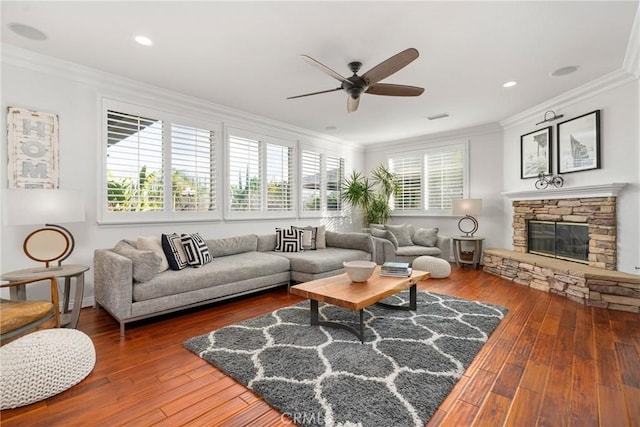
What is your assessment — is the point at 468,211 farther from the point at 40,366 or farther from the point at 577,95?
the point at 40,366

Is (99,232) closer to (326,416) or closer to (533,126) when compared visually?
(326,416)

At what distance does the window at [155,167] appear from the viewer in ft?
11.7

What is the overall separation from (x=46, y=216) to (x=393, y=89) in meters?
3.38

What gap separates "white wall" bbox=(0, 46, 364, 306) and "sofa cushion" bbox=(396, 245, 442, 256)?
3.58 m

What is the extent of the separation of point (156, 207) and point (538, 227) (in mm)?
5710

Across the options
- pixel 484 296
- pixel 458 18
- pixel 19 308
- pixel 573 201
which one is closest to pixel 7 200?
pixel 19 308

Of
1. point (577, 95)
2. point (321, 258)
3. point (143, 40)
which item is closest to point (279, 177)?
point (321, 258)

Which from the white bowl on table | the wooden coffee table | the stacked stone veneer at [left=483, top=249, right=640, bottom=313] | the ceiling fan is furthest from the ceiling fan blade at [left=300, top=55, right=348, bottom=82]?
the stacked stone veneer at [left=483, top=249, right=640, bottom=313]

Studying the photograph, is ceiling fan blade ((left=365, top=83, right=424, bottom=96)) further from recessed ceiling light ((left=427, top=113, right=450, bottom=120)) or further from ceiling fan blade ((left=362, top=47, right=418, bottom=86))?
recessed ceiling light ((left=427, top=113, right=450, bottom=120))

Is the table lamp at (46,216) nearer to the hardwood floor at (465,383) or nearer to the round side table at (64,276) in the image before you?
the round side table at (64,276)

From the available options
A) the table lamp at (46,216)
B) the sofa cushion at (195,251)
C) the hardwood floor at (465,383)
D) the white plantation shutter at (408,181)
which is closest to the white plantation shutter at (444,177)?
the white plantation shutter at (408,181)

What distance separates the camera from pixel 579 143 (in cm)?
411

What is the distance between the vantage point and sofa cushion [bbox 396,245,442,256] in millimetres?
5211

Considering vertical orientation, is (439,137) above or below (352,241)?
above
